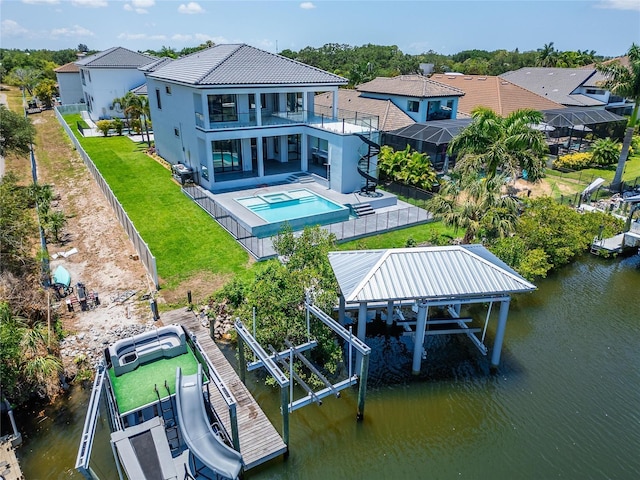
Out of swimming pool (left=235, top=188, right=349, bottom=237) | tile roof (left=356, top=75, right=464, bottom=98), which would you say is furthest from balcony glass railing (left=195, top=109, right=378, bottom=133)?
tile roof (left=356, top=75, right=464, bottom=98)

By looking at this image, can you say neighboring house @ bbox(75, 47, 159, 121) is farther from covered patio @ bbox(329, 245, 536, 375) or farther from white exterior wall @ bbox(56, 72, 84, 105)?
covered patio @ bbox(329, 245, 536, 375)

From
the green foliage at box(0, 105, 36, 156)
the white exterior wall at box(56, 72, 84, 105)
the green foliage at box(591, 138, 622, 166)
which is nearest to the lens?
the green foliage at box(0, 105, 36, 156)

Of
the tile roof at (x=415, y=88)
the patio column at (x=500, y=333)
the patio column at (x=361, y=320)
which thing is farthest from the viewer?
the tile roof at (x=415, y=88)

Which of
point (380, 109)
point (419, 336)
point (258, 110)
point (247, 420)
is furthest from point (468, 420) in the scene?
point (380, 109)

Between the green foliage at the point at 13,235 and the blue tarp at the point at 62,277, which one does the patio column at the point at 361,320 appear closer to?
the blue tarp at the point at 62,277

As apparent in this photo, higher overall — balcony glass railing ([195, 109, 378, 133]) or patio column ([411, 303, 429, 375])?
balcony glass railing ([195, 109, 378, 133])

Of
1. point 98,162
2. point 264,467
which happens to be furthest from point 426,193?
point 98,162

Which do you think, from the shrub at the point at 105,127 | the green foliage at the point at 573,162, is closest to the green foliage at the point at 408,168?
the green foliage at the point at 573,162

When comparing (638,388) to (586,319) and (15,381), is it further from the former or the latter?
(15,381)
